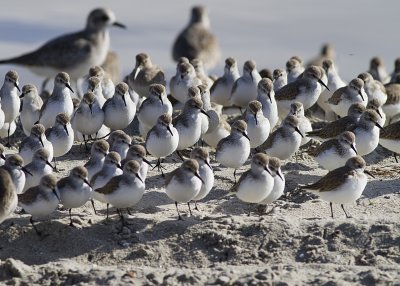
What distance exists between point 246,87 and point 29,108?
11.8 feet

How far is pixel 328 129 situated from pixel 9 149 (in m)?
4.63

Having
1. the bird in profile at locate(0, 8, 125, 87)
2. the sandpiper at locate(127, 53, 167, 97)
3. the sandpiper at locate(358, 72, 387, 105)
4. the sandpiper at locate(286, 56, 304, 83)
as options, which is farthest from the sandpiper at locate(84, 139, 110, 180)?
the bird in profile at locate(0, 8, 125, 87)

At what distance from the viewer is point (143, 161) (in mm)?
13266

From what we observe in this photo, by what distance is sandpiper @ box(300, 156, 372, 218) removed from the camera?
41.4ft

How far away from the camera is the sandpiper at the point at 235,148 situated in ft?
45.7

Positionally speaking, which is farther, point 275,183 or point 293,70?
point 293,70

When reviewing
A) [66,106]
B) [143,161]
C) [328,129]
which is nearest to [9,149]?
[66,106]

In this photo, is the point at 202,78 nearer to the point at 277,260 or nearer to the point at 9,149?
the point at 9,149

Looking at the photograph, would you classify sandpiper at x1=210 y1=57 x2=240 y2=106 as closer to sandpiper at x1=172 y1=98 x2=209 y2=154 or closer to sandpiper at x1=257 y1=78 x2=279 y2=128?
sandpiper at x1=257 y1=78 x2=279 y2=128

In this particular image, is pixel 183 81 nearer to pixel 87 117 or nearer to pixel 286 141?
pixel 87 117

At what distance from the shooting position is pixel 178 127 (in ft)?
48.7

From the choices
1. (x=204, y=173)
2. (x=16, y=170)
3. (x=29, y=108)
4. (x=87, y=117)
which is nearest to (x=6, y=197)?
(x=16, y=170)

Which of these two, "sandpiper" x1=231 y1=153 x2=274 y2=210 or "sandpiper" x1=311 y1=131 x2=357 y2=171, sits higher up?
"sandpiper" x1=311 y1=131 x2=357 y2=171

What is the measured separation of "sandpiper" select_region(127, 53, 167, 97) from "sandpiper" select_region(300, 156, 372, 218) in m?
6.18
